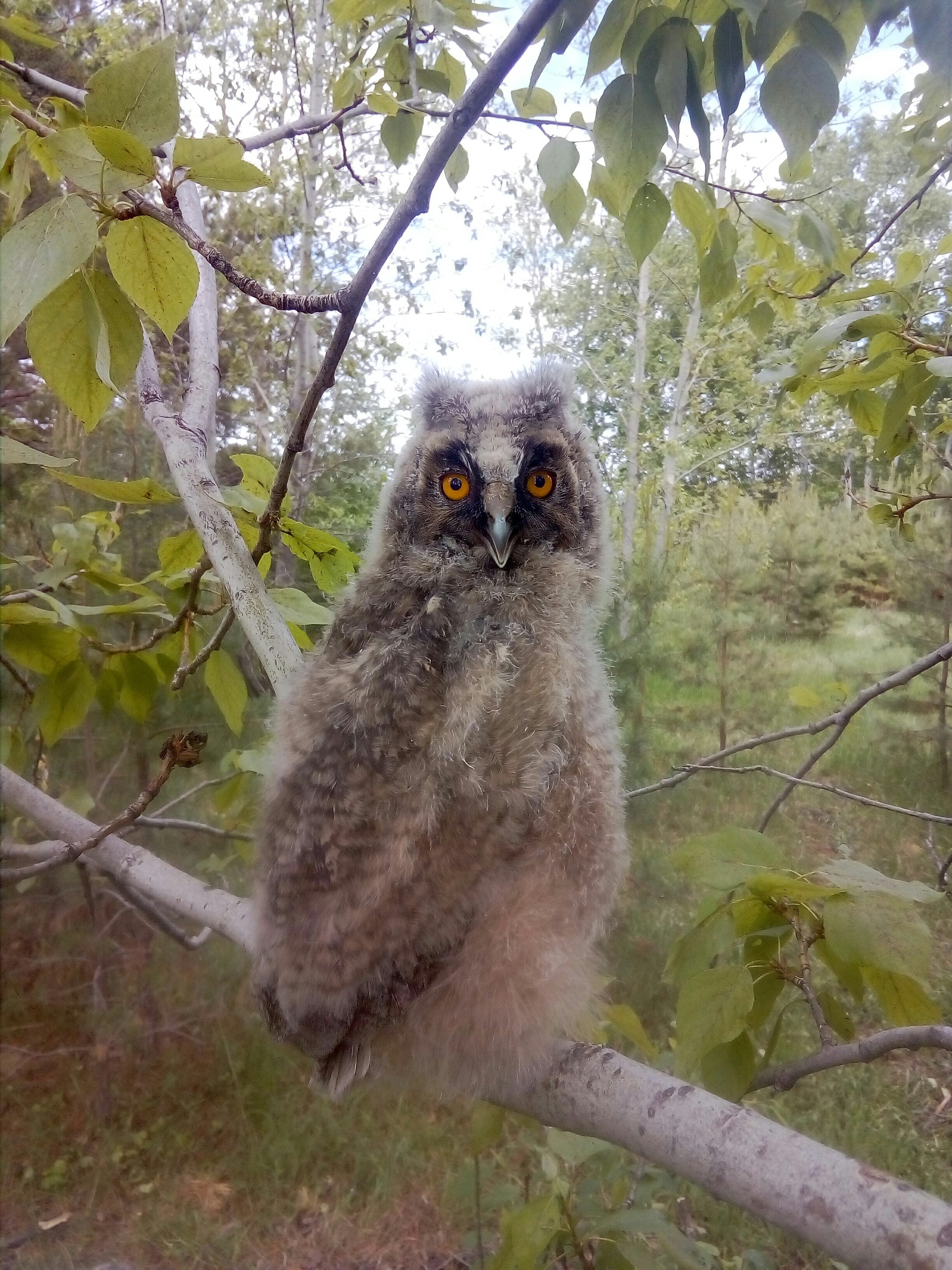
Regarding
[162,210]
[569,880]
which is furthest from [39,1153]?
[162,210]

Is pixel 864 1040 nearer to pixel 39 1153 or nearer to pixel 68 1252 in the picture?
pixel 68 1252

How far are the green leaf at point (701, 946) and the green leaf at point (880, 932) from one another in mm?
119

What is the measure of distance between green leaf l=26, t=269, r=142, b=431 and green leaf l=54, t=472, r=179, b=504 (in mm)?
333

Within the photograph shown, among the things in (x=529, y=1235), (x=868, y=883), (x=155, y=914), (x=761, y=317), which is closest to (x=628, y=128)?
(x=761, y=317)

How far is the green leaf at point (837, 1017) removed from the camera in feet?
2.86

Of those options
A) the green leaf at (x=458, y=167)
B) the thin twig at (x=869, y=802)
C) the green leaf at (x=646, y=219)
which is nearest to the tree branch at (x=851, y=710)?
the thin twig at (x=869, y=802)

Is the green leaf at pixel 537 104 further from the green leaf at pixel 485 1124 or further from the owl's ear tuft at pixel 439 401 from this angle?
the green leaf at pixel 485 1124

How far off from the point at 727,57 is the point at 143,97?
506 mm

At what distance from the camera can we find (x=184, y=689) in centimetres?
169

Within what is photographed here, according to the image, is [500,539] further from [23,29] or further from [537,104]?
[23,29]

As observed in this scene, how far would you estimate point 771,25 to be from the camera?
2.14 feet

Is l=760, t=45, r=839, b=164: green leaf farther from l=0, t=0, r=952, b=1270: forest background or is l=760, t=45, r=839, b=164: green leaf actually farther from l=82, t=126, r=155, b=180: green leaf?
l=82, t=126, r=155, b=180: green leaf

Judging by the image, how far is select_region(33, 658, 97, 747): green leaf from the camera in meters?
1.25

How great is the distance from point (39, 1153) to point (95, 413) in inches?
76.8
